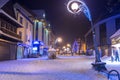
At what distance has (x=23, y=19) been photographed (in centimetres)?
5319

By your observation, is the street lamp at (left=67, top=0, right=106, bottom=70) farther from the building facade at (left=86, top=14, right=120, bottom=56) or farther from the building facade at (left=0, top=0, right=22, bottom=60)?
the building facade at (left=86, top=14, right=120, bottom=56)

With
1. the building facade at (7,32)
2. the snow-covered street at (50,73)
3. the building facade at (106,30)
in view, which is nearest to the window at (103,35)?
the building facade at (106,30)

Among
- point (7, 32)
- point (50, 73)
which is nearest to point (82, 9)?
point (50, 73)

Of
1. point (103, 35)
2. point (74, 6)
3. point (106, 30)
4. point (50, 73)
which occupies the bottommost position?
point (50, 73)

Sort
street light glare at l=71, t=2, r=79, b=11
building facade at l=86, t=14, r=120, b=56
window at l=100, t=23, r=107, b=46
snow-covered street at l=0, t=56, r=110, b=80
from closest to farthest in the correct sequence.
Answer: snow-covered street at l=0, t=56, r=110, b=80 < street light glare at l=71, t=2, r=79, b=11 < building facade at l=86, t=14, r=120, b=56 < window at l=100, t=23, r=107, b=46

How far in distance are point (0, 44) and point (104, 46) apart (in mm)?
38748

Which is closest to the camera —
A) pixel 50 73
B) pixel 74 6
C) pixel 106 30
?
pixel 50 73

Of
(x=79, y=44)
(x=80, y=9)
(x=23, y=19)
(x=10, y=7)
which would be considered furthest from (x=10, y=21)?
(x=79, y=44)

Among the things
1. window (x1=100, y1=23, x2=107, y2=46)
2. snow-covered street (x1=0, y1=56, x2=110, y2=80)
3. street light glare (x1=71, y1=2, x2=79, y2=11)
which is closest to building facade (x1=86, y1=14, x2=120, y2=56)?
window (x1=100, y1=23, x2=107, y2=46)

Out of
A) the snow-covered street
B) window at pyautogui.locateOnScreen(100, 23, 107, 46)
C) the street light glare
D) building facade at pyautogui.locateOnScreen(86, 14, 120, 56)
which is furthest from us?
window at pyautogui.locateOnScreen(100, 23, 107, 46)

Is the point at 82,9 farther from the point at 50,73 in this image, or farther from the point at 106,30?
the point at 106,30

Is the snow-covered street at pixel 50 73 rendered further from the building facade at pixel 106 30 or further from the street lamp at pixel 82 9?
the building facade at pixel 106 30

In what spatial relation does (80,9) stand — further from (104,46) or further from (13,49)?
(104,46)

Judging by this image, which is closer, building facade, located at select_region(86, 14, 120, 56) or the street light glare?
the street light glare
